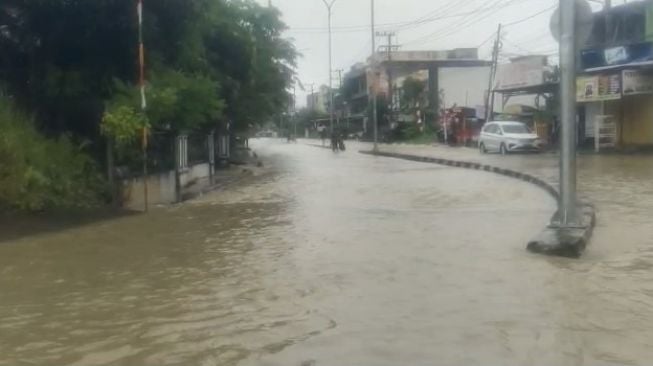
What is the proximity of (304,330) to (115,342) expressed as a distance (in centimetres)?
140

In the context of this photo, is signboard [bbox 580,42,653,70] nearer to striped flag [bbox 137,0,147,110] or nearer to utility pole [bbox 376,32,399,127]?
striped flag [bbox 137,0,147,110]

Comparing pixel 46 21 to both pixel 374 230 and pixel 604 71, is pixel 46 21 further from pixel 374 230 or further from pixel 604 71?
pixel 604 71

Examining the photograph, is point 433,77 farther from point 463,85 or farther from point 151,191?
point 151,191

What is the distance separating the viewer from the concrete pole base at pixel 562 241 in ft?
33.5

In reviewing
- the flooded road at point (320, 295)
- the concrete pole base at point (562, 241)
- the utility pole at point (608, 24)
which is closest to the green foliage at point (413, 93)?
the utility pole at point (608, 24)

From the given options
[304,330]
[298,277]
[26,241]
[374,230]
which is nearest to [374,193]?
[374,230]

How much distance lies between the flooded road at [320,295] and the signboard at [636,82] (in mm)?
19122

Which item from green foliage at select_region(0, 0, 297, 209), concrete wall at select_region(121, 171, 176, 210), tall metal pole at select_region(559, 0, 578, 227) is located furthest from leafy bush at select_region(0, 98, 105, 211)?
tall metal pole at select_region(559, 0, 578, 227)

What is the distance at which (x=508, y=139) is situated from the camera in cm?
3734

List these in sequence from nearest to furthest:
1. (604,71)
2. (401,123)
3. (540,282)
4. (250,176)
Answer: (540,282) → (250,176) → (604,71) → (401,123)

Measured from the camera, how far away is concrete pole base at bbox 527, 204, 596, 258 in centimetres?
1022

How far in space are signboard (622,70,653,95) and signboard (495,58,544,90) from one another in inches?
317

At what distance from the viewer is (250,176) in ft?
97.0

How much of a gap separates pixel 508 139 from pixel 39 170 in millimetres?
26193
